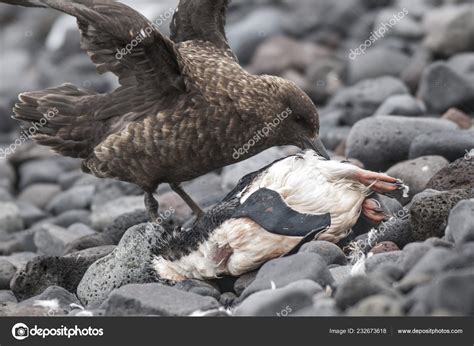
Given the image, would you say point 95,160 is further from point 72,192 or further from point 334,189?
point 72,192

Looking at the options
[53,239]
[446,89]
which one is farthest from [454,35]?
[53,239]

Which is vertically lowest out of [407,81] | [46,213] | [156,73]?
[46,213]

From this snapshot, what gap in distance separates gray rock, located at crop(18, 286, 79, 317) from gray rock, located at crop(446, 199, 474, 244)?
248 cm

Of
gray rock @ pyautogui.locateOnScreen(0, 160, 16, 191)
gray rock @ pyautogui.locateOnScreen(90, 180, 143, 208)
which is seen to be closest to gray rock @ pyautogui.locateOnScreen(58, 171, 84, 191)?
gray rock @ pyautogui.locateOnScreen(0, 160, 16, 191)

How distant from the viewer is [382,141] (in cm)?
893

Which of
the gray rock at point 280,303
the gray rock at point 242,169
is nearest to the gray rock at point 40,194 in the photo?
the gray rock at point 242,169

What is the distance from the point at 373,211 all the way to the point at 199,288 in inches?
52.7

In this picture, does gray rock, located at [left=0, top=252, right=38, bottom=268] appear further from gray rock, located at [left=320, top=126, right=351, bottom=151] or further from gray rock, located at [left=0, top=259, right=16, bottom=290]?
gray rock, located at [left=320, top=126, right=351, bottom=151]

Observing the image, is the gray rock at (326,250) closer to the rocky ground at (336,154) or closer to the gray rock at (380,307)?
the rocky ground at (336,154)

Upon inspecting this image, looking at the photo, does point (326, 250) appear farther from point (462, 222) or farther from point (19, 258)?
point (19, 258)
